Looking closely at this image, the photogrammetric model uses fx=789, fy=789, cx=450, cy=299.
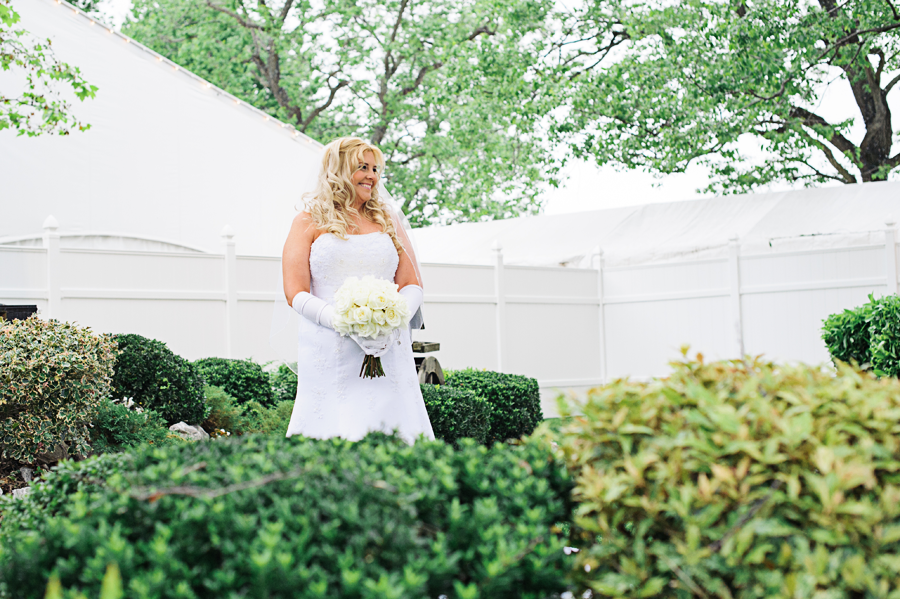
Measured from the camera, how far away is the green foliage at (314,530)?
1.52 metres

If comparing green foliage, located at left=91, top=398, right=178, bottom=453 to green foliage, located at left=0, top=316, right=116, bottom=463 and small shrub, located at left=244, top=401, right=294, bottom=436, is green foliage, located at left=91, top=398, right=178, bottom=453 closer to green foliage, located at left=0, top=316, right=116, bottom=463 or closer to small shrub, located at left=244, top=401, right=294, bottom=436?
green foliage, located at left=0, top=316, right=116, bottom=463

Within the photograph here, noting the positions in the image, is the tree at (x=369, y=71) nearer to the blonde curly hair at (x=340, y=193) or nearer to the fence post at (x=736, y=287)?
the fence post at (x=736, y=287)

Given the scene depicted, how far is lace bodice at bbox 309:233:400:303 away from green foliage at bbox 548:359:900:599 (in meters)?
1.81

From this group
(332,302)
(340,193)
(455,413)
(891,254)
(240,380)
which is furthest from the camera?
(891,254)

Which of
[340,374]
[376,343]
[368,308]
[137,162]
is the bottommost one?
[340,374]

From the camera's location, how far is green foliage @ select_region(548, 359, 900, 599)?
1549 mm

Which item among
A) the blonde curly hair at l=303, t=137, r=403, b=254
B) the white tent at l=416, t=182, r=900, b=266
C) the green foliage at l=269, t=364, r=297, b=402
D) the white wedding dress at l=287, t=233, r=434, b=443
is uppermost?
the white tent at l=416, t=182, r=900, b=266

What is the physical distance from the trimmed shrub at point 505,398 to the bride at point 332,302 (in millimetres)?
4310

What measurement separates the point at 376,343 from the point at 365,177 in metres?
0.82

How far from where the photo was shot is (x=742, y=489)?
164cm

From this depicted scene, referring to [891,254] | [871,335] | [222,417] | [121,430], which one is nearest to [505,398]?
[222,417]

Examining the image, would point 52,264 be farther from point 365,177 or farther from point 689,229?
point 689,229

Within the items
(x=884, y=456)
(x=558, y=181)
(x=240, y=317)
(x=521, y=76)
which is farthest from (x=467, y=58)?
(x=884, y=456)

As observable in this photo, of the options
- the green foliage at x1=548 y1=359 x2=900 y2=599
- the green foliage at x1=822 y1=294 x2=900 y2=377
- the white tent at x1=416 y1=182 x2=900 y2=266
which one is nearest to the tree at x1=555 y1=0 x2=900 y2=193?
the white tent at x1=416 y1=182 x2=900 y2=266
